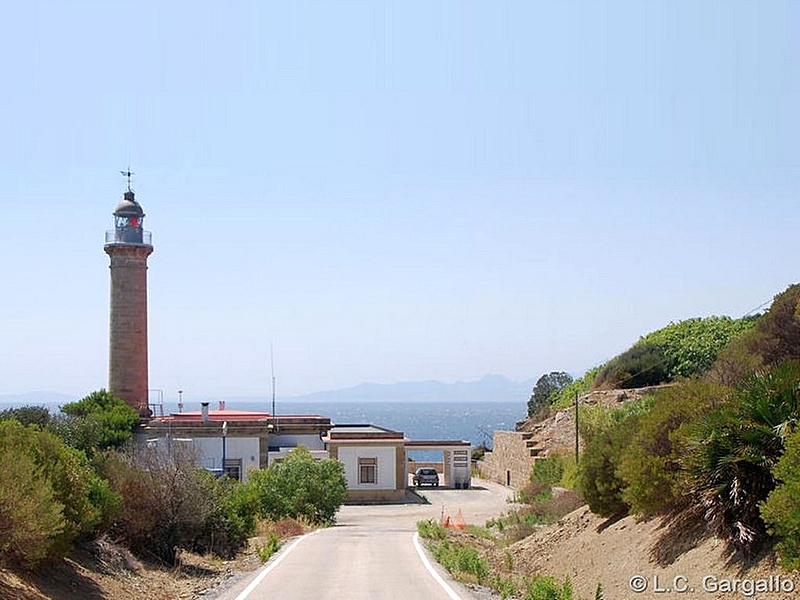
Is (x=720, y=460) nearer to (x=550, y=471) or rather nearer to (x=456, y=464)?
(x=550, y=471)

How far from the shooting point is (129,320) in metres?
55.5

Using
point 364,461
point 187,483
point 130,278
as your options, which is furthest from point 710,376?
point 130,278

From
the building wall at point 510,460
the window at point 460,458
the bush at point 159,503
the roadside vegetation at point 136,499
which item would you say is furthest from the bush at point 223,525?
the window at point 460,458

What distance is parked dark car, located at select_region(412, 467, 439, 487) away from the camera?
→ 2362 inches

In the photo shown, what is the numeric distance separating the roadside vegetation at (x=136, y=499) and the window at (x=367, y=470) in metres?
14.1

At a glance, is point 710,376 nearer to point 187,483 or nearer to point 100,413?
point 187,483

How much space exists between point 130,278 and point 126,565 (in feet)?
121

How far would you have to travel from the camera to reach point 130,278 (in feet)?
184

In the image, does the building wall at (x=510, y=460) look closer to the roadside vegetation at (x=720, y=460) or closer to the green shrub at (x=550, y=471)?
the green shrub at (x=550, y=471)

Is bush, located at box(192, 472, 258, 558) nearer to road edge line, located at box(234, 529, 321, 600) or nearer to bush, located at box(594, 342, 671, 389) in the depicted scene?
road edge line, located at box(234, 529, 321, 600)

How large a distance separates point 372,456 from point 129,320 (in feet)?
51.8

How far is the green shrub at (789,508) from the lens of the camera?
35.8 feet

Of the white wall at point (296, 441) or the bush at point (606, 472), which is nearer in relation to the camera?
the bush at point (606, 472)

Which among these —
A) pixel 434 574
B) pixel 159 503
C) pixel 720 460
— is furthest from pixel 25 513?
pixel 720 460
